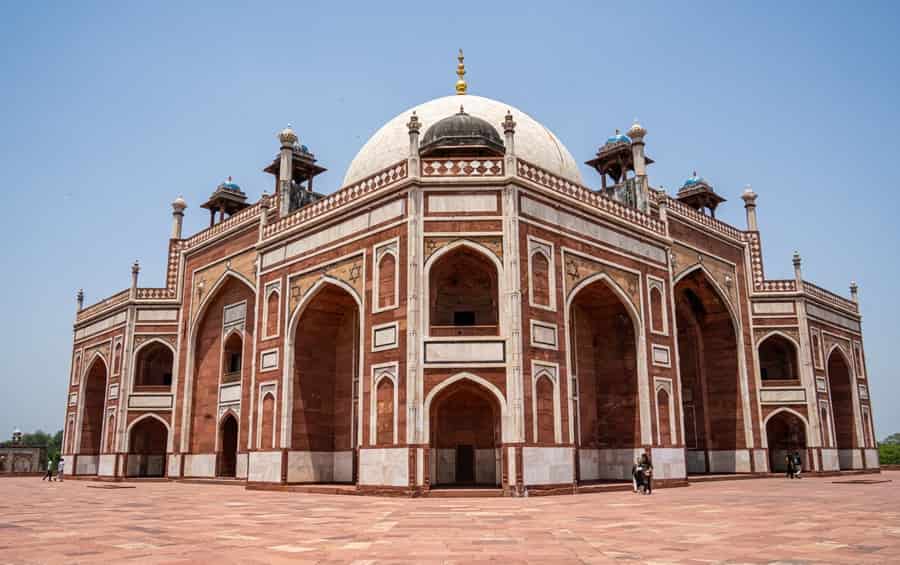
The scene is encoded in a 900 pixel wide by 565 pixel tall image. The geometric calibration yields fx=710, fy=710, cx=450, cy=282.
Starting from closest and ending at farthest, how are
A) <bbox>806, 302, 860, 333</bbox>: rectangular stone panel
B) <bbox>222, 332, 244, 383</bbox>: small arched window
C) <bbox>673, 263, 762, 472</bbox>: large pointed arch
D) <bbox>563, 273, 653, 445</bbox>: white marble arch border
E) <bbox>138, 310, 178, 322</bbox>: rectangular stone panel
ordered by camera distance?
1. <bbox>563, 273, 653, 445</bbox>: white marble arch border
2. <bbox>222, 332, 244, 383</bbox>: small arched window
3. <bbox>673, 263, 762, 472</bbox>: large pointed arch
4. <bbox>806, 302, 860, 333</bbox>: rectangular stone panel
5. <bbox>138, 310, 178, 322</bbox>: rectangular stone panel

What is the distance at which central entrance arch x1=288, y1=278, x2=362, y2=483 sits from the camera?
64.6 ft

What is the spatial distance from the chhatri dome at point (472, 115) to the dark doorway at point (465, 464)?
9.66 meters

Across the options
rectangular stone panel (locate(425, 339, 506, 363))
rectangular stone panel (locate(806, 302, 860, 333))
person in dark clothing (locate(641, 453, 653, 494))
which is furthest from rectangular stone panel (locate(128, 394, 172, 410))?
rectangular stone panel (locate(806, 302, 860, 333))

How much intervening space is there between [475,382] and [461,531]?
7237mm

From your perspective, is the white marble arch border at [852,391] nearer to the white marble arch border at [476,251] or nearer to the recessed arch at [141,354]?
the white marble arch border at [476,251]

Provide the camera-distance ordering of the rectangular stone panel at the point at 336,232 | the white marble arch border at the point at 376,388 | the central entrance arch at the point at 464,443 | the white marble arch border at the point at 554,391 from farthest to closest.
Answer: the central entrance arch at the point at 464,443, the rectangular stone panel at the point at 336,232, the white marble arch border at the point at 376,388, the white marble arch border at the point at 554,391

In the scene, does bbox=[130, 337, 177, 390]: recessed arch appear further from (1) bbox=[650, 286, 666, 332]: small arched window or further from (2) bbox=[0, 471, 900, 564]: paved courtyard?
(1) bbox=[650, 286, 666, 332]: small arched window

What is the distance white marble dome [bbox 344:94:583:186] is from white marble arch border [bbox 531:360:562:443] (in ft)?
28.3

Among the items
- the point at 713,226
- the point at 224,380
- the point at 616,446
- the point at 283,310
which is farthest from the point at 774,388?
the point at 224,380

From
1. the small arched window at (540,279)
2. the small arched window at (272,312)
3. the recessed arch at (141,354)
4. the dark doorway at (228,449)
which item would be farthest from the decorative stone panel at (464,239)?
the recessed arch at (141,354)

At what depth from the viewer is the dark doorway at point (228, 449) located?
2447cm

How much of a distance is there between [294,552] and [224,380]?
19.1 meters

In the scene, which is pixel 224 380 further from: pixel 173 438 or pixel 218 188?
pixel 218 188

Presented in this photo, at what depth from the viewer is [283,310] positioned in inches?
807
